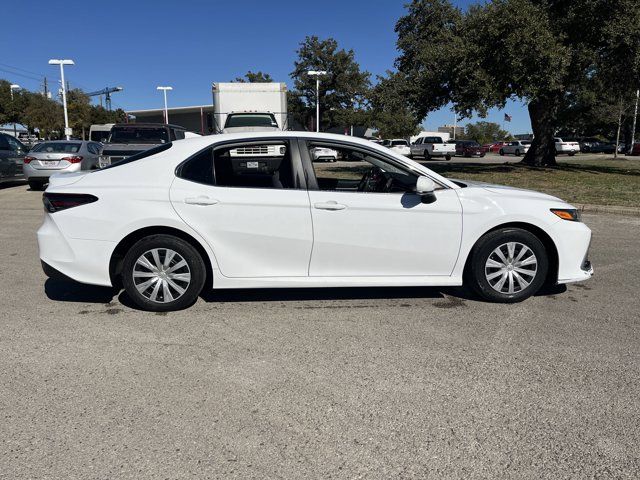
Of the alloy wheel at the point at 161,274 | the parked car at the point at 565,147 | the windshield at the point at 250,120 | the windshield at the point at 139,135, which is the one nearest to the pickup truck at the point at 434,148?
the parked car at the point at 565,147

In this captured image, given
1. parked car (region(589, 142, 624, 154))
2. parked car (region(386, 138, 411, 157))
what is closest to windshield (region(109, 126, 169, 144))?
parked car (region(386, 138, 411, 157))

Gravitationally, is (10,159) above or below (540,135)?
below

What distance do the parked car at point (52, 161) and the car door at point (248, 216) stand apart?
11.1 meters

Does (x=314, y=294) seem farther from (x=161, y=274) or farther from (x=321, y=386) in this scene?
(x=321, y=386)

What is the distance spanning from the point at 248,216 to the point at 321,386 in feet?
5.77

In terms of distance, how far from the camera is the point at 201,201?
4453 millimetres

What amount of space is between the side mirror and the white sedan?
1 cm

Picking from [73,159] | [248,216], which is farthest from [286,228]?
[73,159]

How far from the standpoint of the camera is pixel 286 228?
4.49m

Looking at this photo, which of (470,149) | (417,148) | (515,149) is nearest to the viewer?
(417,148)

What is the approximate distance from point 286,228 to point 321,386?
5.29 ft

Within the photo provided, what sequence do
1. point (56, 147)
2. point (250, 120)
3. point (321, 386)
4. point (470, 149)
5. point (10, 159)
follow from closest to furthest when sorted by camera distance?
point (321, 386)
point (56, 147)
point (10, 159)
point (250, 120)
point (470, 149)

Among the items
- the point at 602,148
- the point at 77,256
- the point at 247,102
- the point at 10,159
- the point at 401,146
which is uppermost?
the point at 247,102

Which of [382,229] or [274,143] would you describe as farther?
[274,143]
